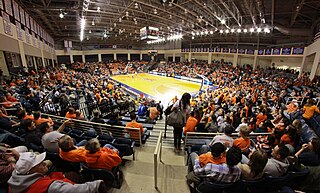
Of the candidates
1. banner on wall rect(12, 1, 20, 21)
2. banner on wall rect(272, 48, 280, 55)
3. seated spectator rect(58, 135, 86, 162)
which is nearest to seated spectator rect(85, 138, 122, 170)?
seated spectator rect(58, 135, 86, 162)

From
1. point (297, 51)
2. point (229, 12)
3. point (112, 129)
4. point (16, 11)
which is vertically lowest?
point (112, 129)

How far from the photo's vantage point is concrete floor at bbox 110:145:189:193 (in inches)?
→ 106

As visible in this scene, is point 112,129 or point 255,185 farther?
point 112,129

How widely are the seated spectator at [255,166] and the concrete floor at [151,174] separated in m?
1.13

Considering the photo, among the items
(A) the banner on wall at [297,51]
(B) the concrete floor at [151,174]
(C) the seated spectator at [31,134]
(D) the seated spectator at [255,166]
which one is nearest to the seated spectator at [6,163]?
(C) the seated spectator at [31,134]

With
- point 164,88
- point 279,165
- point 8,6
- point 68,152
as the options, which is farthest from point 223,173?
point 164,88

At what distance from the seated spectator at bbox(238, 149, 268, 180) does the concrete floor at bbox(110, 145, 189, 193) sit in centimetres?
113

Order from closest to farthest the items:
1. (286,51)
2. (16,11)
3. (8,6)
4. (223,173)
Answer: (223,173), (8,6), (16,11), (286,51)

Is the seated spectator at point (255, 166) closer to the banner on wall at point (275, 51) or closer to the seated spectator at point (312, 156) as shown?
the seated spectator at point (312, 156)

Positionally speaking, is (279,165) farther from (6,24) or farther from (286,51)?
(286,51)

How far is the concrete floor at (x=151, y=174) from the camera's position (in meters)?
2.70

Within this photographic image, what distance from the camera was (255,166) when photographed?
2.00m

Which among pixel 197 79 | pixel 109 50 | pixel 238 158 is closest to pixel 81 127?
pixel 238 158

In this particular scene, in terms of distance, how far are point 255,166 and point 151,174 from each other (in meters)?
1.91
